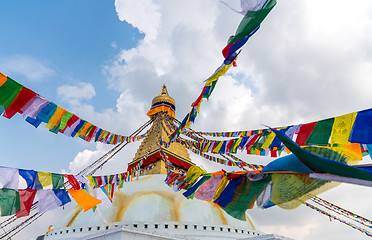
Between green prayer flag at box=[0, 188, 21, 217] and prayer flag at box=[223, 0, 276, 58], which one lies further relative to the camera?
green prayer flag at box=[0, 188, 21, 217]

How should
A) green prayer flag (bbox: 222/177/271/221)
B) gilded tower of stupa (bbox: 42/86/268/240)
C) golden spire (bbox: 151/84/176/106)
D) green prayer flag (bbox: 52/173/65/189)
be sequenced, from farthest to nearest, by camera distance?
golden spire (bbox: 151/84/176/106), gilded tower of stupa (bbox: 42/86/268/240), green prayer flag (bbox: 52/173/65/189), green prayer flag (bbox: 222/177/271/221)

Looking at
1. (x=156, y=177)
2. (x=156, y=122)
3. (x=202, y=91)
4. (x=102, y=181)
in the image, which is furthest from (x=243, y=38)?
(x=156, y=122)

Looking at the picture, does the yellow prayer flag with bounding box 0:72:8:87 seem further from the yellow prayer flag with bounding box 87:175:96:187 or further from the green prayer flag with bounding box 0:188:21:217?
the yellow prayer flag with bounding box 87:175:96:187

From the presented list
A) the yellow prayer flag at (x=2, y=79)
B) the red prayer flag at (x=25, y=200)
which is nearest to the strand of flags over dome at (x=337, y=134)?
the red prayer flag at (x=25, y=200)

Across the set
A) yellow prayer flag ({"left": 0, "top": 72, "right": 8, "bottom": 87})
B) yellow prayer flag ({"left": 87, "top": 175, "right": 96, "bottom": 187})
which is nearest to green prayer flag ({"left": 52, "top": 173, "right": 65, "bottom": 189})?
yellow prayer flag ({"left": 87, "top": 175, "right": 96, "bottom": 187})

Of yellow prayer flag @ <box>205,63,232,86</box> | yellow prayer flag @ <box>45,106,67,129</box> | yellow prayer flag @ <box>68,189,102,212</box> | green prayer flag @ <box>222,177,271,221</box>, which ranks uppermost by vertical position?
yellow prayer flag @ <box>45,106,67,129</box>

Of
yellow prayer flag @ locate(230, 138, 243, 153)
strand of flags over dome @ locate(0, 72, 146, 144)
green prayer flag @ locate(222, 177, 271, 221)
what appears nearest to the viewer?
green prayer flag @ locate(222, 177, 271, 221)

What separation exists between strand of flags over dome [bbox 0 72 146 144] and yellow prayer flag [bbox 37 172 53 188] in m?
1.15

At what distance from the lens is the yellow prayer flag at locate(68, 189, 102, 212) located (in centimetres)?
472

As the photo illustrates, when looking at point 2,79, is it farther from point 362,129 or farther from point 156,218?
point 156,218

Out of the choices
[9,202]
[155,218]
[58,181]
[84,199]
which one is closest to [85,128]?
[58,181]

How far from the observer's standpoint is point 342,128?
11.1 feet

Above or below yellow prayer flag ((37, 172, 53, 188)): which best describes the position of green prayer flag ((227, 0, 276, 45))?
above

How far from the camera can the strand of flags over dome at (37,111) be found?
4511mm
